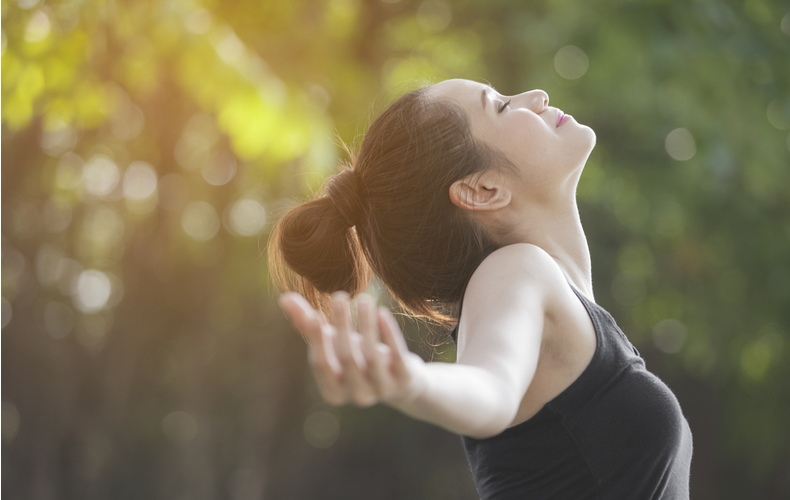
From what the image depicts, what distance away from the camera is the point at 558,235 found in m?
1.35

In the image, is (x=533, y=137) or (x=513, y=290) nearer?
(x=513, y=290)

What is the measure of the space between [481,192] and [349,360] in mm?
738

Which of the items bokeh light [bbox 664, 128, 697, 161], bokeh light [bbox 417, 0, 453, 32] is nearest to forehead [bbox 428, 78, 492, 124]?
bokeh light [bbox 664, 128, 697, 161]

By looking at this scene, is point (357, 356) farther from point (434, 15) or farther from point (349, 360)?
point (434, 15)

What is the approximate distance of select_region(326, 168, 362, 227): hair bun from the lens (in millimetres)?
1436

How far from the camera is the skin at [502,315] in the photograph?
2.18 feet

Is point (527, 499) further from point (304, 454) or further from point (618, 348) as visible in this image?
point (304, 454)

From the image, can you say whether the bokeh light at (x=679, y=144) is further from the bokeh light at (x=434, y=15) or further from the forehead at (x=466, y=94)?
the forehead at (x=466, y=94)

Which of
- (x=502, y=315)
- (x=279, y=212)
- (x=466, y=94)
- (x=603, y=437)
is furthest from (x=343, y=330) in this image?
(x=279, y=212)

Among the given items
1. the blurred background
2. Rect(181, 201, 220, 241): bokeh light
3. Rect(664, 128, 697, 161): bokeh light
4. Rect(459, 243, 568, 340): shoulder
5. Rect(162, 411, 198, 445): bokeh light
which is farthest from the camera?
Rect(162, 411, 198, 445): bokeh light

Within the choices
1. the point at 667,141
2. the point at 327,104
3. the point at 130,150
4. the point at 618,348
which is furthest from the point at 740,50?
the point at 130,150

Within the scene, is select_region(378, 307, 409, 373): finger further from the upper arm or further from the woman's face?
the woman's face

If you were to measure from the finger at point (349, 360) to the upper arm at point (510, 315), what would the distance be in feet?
0.68

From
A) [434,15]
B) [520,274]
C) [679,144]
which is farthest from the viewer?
[434,15]
